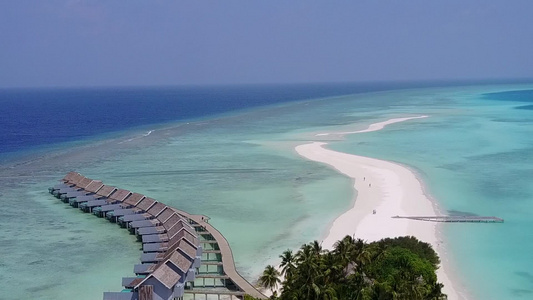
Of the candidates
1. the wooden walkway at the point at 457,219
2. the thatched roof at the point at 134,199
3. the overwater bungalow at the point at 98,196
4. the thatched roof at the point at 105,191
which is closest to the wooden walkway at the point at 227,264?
the thatched roof at the point at 134,199

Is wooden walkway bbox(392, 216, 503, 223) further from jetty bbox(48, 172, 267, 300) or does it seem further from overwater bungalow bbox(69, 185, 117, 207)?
overwater bungalow bbox(69, 185, 117, 207)

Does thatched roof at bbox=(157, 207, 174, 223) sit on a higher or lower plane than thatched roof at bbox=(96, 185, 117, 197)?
lower

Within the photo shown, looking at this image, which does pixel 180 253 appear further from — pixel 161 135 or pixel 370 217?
pixel 161 135

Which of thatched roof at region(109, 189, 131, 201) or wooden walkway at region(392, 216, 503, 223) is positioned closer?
wooden walkway at region(392, 216, 503, 223)

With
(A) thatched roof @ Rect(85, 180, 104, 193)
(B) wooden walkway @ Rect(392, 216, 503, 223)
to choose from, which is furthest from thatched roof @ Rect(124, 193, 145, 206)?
(B) wooden walkway @ Rect(392, 216, 503, 223)

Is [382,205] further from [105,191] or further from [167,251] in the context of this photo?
[105,191]

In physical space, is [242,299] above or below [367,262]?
below

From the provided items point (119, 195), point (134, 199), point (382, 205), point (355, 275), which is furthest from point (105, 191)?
point (355, 275)

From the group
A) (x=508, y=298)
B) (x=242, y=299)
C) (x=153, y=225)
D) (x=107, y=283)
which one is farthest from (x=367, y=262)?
(x=153, y=225)
